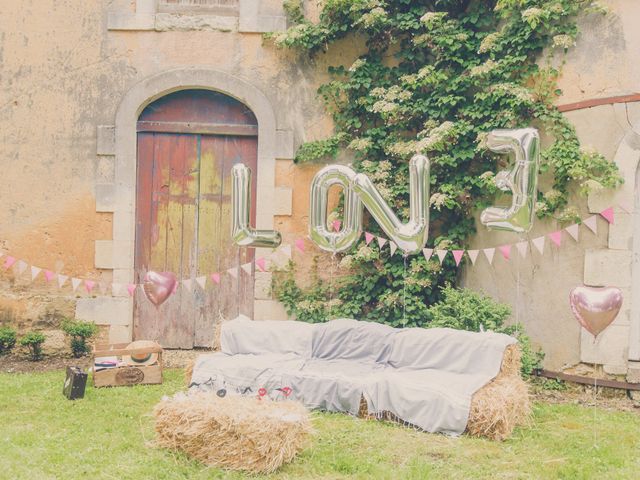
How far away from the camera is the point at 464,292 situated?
690cm

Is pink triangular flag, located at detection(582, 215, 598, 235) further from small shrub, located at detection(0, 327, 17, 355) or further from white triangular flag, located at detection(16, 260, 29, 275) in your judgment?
small shrub, located at detection(0, 327, 17, 355)

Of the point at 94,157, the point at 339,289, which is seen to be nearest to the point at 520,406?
the point at 339,289

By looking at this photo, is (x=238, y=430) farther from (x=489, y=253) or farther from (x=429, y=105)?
(x=429, y=105)

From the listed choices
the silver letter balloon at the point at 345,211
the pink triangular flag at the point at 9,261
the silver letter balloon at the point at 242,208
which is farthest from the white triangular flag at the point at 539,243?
the pink triangular flag at the point at 9,261

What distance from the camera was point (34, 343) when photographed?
25.0 feet

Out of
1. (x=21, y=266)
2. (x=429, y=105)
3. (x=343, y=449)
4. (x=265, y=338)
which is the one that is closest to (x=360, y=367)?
(x=265, y=338)

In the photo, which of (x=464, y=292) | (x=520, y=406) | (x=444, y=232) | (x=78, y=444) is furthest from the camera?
(x=444, y=232)

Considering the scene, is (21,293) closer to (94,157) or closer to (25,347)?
(25,347)

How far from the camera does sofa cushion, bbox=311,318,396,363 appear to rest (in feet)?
20.3

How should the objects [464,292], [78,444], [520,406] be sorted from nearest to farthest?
[78,444] < [520,406] < [464,292]

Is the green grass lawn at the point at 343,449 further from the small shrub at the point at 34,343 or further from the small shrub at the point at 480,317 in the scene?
the small shrub at the point at 34,343

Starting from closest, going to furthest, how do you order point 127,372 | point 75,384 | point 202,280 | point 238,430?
point 238,430 < point 75,384 < point 127,372 < point 202,280

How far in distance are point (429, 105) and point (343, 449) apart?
3871 mm

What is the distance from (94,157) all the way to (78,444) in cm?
373
